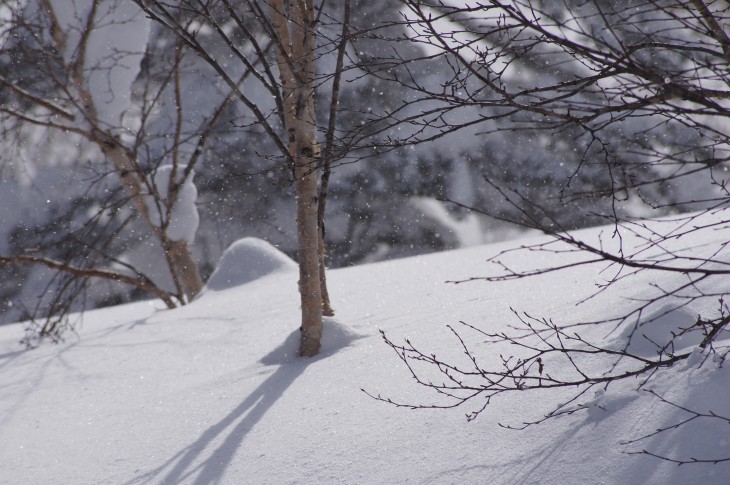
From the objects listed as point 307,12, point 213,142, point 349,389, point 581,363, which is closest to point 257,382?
point 349,389

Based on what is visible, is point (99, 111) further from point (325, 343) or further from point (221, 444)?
point (221, 444)

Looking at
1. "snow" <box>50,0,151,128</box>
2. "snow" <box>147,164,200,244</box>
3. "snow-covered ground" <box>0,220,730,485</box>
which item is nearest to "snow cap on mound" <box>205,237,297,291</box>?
"snow" <box>147,164,200,244</box>

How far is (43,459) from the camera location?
118 inches

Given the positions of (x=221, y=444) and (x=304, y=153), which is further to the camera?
(x=304, y=153)

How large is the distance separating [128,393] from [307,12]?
2694 mm

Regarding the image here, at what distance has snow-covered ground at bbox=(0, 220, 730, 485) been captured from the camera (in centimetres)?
203

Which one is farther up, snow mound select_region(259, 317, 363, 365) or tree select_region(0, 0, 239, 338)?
Answer: tree select_region(0, 0, 239, 338)

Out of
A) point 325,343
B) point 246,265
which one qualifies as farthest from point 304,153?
point 246,265

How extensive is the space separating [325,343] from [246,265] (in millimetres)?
3262

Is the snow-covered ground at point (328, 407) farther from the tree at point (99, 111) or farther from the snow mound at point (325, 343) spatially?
the tree at point (99, 111)

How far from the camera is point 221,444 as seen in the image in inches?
108

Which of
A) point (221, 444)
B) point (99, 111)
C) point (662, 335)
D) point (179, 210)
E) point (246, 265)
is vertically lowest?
point (221, 444)

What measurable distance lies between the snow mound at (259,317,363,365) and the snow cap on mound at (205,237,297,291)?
113 inches

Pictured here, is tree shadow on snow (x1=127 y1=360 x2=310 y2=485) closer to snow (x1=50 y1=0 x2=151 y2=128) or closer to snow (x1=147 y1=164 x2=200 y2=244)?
snow (x1=147 y1=164 x2=200 y2=244)
